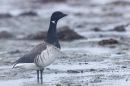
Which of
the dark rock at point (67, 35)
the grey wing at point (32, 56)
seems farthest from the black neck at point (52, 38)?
the dark rock at point (67, 35)

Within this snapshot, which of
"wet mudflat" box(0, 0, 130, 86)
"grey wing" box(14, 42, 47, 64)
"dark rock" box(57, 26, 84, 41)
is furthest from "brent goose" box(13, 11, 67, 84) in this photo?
"dark rock" box(57, 26, 84, 41)

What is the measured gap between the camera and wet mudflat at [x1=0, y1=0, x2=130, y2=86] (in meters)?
12.2

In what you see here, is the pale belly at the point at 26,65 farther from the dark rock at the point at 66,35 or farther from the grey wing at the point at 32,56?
the dark rock at the point at 66,35

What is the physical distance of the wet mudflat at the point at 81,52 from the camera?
12.2 m

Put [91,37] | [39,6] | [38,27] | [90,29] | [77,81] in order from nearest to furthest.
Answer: [77,81] → [91,37] → [90,29] → [38,27] → [39,6]

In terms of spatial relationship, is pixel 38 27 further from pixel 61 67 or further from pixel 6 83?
pixel 6 83

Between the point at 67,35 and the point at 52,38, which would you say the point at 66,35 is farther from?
the point at 52,38

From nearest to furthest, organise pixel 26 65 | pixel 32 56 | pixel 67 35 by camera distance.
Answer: pixel 26 65
pixel 32 56
pixel 67 35

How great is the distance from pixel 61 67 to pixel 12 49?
431 cm

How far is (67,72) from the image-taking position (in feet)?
43.3

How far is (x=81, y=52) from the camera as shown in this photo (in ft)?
54.8

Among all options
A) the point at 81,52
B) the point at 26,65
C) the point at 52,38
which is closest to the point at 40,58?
the point at 26,65

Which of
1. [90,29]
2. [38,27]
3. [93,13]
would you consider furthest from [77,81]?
[93,13]

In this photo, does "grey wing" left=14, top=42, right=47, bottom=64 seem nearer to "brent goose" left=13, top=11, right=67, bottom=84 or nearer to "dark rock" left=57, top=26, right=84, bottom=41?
"brent goose" left=13, top=11, right=67, bottom=84
